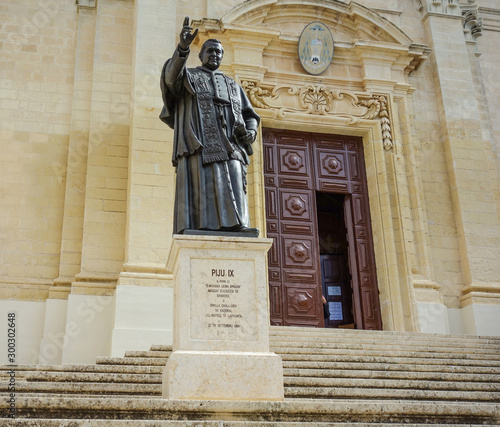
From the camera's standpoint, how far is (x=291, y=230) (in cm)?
1105

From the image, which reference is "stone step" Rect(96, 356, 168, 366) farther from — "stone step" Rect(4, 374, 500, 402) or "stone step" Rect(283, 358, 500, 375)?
"stone step" Rect(283, 358, 500, 375)

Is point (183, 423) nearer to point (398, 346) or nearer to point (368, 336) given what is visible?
point (398, 346)

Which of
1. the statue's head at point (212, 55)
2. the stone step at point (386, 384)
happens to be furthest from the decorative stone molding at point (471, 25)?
the stone step at point (386, 384)

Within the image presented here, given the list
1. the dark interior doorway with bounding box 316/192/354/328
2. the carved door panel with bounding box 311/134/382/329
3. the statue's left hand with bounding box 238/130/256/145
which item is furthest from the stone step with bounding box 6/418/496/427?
the dark interior doorway with bounding box 316/192/354/328

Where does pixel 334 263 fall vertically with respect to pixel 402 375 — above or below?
above

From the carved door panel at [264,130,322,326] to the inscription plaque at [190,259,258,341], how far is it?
4.70 meters

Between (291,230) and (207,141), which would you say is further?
(291,230)

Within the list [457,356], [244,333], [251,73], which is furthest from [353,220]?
[244,333]

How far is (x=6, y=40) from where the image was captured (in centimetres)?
1139

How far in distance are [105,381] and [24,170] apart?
530 centimetres

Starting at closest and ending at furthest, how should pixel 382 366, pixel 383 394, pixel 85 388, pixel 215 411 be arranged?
pixel 215 411
pixel 85 388
pixel 383 394
pixel 382 366

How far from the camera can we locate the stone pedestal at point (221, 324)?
5.38m

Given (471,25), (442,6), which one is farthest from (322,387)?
(471,25)

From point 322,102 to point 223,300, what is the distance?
671cm
